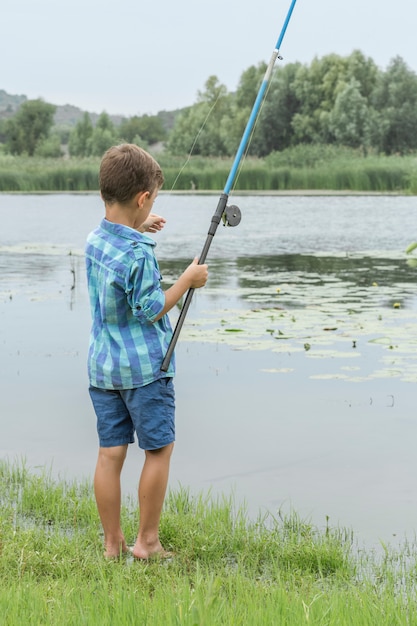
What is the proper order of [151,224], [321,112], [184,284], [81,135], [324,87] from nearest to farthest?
1. [184,284]
2. [151,224]
3. [321,112]
4. [324,87]
5. [81,135]

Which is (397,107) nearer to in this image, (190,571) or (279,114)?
(279,114)

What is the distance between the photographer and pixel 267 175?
29.6 metres

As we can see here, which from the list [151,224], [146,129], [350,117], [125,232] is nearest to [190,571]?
[125,232]

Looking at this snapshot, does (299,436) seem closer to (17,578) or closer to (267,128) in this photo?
(17,578)

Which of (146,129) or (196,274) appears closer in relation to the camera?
(196,274)

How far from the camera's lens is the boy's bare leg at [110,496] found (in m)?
2.96

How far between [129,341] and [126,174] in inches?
18.2

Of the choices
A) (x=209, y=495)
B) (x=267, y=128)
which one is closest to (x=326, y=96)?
(x=267, y=128)

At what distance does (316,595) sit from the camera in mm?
2473

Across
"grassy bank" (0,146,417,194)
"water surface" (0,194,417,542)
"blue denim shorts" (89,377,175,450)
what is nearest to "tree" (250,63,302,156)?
"grassy bank" (0,146,417,194)

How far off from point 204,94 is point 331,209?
5395 centimetres

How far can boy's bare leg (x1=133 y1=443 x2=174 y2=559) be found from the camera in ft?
9.65

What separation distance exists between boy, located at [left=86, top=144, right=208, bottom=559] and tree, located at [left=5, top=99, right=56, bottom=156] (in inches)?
2796

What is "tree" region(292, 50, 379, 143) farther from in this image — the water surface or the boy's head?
the boy's head
